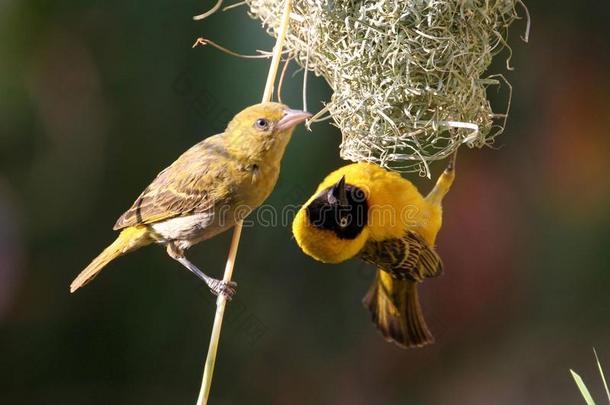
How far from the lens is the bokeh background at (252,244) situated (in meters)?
4.25

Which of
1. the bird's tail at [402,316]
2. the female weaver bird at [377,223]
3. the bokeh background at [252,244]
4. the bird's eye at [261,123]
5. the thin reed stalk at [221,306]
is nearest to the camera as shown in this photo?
the thin reed stalk at [221,306]

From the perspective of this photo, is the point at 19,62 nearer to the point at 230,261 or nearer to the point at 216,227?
the point at 216,227

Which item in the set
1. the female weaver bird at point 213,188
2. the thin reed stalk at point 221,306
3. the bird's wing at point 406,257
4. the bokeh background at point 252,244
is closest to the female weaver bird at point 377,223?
the bird's wing at point 406,257

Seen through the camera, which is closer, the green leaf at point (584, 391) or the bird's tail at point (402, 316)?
the green leaf at point (584, 391)

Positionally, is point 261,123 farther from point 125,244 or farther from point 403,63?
point 125,244

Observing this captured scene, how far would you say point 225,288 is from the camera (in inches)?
98.0

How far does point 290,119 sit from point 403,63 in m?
0.36

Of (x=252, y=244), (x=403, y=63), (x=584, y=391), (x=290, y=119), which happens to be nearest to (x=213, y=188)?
(x=290, y=119)

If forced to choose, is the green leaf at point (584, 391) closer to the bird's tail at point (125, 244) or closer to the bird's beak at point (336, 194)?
the bird's beak at point (336, 194)

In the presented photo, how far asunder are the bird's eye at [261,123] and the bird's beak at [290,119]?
42 millimetres

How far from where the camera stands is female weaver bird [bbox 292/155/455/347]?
267 centimetres

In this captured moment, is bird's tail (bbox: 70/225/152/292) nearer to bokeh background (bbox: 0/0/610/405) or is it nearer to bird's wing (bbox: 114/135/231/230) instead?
bird's wing (bbox: 114/135/231/230)

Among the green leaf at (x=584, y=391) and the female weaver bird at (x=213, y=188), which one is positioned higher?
the female weaver bird at (x=213, y=188)

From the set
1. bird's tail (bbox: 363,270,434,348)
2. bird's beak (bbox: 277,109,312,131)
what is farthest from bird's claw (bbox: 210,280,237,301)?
bird's tail (bbox: 363,270,434,348)
